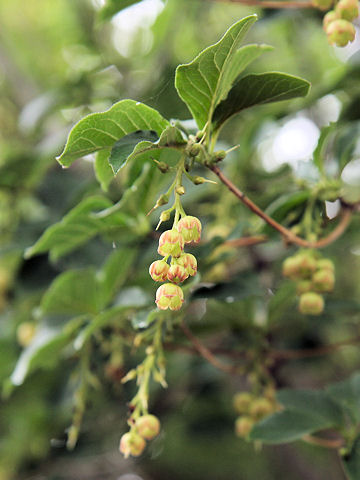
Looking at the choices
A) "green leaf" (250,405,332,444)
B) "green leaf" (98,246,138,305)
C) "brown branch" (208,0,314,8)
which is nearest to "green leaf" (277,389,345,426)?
"green leaf" (250,405,332,444)

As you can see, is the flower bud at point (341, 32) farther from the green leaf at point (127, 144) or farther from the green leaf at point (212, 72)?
the green leaf at point (127, 144)

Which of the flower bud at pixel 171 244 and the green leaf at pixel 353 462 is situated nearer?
the flower bud at pixel 171 244

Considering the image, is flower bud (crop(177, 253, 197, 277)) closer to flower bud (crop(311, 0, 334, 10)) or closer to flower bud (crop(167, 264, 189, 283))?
flower bud (crop(167, 264, 189, 283))

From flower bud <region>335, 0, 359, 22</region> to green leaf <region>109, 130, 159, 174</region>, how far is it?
0.44m

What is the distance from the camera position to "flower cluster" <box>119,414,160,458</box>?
2.86ft

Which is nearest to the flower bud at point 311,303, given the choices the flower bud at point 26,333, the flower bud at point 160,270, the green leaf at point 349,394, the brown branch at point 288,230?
the brown branch at point 288,230

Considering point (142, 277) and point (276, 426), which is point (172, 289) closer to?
point (276, 426)

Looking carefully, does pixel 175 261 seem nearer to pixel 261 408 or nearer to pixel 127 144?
pixel 127 144

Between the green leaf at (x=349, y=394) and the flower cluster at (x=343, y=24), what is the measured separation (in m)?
0.73

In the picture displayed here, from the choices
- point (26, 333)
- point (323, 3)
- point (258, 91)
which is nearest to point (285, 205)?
point (258, 91)

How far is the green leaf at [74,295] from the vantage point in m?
1.20

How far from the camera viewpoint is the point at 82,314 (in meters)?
1.30

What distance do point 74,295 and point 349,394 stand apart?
0.68 m

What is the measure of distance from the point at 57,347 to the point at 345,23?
916 millimetres
